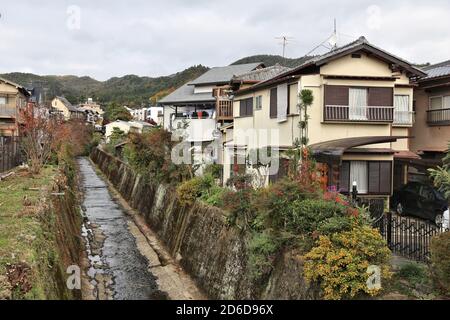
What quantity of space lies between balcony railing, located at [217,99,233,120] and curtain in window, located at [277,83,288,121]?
11.5 metres

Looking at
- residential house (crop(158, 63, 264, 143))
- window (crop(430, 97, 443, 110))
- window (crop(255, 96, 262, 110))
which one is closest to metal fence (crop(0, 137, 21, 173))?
residential house (crop(158, 63, 264, 143))

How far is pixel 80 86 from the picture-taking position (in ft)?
656

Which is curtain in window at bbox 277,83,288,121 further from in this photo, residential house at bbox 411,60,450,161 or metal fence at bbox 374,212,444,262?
metal fence at bbox 374,212,444,262

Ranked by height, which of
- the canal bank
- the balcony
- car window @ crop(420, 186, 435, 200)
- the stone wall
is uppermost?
the balcony

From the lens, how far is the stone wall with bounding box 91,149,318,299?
10.8 meters

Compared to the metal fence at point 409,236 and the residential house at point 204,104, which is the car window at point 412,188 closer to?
the metal fence at point 409,236

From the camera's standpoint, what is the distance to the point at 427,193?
19.1m

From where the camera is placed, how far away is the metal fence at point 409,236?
1170 cm

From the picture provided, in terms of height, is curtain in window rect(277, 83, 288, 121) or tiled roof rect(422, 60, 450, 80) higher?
tiled roof rect(422, 60, 450, 80)

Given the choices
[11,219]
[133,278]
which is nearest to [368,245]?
[11,219]

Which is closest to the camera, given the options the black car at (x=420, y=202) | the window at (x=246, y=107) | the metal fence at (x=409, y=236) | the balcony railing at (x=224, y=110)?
the metal fence at (x=409, y=236)

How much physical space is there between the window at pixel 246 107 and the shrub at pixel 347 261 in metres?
17.9

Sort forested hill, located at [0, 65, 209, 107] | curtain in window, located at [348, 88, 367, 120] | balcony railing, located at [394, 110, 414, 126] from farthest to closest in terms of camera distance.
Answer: forested hill, located at [0, 65, 209, 107]
balcony railing, located at [394, 110, 414, 126]
curtain in window, located at [348, 88, 367, 120]

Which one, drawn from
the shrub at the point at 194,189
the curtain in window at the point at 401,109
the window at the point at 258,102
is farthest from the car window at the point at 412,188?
the shrub at the point at 194,189
